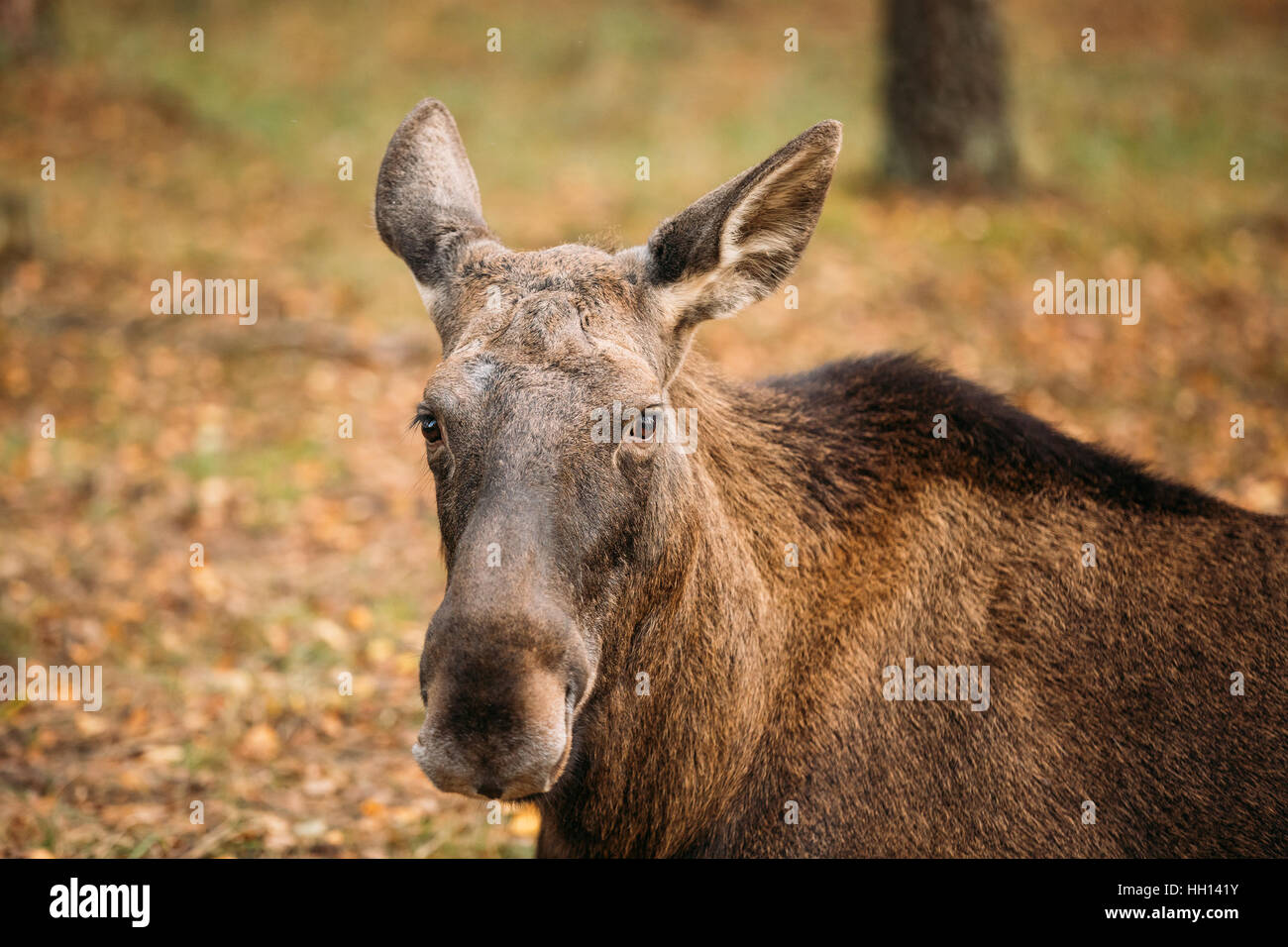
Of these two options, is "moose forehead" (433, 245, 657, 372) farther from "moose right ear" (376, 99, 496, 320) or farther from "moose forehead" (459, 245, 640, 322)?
"moose right ear" (376, 99, 496, 320)

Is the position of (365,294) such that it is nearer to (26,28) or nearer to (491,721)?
(491,721)

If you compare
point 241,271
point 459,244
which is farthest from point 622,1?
point 459,244

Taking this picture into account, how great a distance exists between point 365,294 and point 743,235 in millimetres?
9428

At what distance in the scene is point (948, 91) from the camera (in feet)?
43.6

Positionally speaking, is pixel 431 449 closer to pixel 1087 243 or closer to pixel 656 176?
pixel 1087 243

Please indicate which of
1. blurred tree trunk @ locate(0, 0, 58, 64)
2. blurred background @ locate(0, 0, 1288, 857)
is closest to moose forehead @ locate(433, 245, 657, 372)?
blurred background @ locate(0, 0, 1288, 857)

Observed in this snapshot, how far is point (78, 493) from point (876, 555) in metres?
7.32

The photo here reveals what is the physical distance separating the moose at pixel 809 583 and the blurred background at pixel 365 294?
2.81 feet

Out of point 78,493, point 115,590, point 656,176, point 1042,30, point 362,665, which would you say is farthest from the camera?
point 1042,30

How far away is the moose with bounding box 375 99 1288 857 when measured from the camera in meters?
3.52

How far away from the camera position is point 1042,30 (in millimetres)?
23328

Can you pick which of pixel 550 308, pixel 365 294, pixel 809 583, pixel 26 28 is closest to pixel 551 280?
pixel 550 308

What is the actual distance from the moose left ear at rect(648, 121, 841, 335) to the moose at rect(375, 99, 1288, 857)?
1cm

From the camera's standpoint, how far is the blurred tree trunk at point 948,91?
1309cm
